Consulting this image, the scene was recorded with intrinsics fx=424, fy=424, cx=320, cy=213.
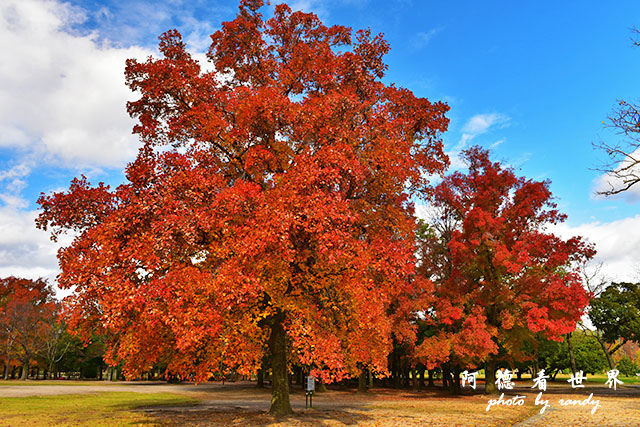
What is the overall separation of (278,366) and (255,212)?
25.5ft

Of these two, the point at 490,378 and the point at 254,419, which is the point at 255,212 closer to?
the point at 254,419

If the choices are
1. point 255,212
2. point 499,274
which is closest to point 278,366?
point 255,212

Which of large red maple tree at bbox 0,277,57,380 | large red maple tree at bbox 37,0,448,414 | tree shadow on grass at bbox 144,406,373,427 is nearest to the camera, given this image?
large red maple tree at bbox 37,0,448,414

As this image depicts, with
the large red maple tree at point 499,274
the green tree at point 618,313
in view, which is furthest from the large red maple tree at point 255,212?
the green tree at point 618,313

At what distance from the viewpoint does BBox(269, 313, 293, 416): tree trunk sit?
1677cm

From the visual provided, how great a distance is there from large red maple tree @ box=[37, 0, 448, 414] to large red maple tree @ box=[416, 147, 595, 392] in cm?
1404

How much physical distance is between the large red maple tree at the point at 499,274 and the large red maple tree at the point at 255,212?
14.0 metres

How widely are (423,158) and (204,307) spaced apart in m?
10.3

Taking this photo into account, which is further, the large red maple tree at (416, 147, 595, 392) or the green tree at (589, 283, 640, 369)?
the green tree at (589, 283, 640, 369)

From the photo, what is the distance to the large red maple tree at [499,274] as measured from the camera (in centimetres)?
2741

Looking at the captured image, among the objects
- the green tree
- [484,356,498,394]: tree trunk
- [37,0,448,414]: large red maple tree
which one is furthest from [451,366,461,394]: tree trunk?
[37,0,448,414]: large red maple tree

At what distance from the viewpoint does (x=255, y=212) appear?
40.5ft

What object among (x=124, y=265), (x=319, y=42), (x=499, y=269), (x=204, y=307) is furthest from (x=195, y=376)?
(x=499, y=269)

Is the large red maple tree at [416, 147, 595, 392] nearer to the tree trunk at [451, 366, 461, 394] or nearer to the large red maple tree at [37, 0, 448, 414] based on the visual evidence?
the tree trunk at [451, 366, 461, 394]
